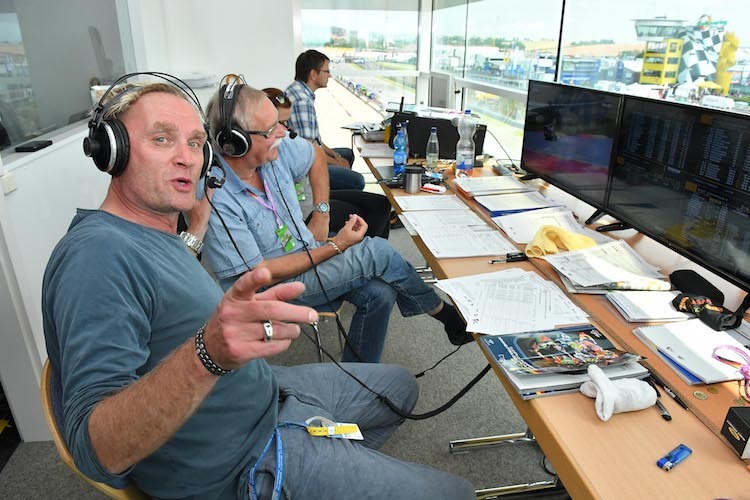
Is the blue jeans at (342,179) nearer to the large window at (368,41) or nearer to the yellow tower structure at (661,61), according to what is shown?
the yellow tower structure at (661,61)

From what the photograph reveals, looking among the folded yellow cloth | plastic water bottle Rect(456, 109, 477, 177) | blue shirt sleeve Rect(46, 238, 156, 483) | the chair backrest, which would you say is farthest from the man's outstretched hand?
→ plastic water bottle Rect(456, 109, 477, 177)

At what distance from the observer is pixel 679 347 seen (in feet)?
3.51

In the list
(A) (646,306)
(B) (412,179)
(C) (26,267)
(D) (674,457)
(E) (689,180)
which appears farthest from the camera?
(B) (412,179)

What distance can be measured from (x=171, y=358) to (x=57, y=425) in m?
0.29

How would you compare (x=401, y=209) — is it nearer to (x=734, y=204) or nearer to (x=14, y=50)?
(x=734, y=204)

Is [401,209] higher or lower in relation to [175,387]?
lower

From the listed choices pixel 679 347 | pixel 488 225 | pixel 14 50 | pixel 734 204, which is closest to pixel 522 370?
pixel 679 347

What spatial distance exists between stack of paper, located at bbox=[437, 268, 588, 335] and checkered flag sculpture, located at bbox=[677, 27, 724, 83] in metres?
1.40

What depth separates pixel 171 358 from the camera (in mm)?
694

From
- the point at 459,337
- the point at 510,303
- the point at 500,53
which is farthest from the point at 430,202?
the point at 500,53

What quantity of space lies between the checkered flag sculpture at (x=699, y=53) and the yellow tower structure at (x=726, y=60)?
0.07 feet

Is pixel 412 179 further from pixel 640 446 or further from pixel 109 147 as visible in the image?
pixel 640 446

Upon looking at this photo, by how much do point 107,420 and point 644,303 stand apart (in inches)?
47.2

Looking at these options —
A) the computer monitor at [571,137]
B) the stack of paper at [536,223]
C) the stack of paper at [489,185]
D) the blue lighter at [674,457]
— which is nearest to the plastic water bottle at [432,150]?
the stack of paper at [489,185]
